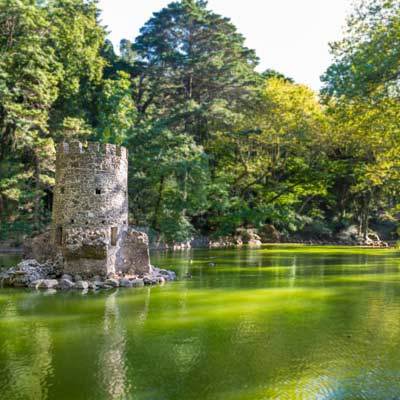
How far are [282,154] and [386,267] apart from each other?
24.9 metres

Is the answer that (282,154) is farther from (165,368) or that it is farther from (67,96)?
(165,368)

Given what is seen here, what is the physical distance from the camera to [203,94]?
4138 cm

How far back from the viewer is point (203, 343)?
342 inches

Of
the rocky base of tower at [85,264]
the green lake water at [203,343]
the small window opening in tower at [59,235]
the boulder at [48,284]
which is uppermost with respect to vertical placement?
the small window opening in tower at [59,235]

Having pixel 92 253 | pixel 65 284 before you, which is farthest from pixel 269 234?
pixel 65 284

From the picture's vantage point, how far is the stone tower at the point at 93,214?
15.7 m

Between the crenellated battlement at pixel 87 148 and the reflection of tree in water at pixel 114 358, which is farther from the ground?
the crenellated battlement at pixel 87 148

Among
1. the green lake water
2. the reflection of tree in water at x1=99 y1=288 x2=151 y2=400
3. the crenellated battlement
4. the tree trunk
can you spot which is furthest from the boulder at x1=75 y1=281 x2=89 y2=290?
the tree trunk

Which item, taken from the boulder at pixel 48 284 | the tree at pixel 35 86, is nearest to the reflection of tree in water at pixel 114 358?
the boulder at pixel 48 284

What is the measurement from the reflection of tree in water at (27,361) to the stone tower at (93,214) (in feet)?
16.9

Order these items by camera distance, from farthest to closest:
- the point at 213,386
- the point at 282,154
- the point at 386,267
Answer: the point at 282,154 → the point at 386,267 → the point at 213,386

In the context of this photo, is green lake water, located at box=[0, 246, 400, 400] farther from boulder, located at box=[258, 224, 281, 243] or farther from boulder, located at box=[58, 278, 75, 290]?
boulder, located at box=[258, 224, 281, 243]

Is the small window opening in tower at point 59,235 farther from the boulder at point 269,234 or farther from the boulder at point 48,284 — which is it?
the boulder at point 269,234

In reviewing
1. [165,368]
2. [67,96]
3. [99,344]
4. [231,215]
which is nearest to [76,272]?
[99,344]
